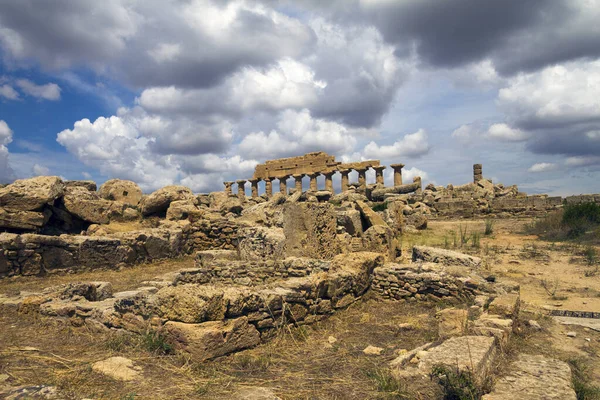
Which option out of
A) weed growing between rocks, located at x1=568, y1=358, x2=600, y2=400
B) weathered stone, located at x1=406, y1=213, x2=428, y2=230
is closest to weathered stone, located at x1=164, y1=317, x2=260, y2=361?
weed growing between rocks, located at x1=568, y1=358, x2=600, y2=400

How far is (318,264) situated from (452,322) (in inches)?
106

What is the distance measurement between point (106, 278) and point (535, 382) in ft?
29.3

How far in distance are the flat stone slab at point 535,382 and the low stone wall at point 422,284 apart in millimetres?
2685

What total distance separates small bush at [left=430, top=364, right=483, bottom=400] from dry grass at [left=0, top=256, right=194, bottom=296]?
266 inches

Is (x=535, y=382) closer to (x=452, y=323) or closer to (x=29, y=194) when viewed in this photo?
(x=452, y=323)

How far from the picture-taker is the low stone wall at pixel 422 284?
6.58 m

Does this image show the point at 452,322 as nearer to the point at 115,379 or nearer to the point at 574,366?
the point at 574,366

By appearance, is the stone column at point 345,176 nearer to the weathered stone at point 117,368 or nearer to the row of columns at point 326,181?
the row of columns at point 326,181

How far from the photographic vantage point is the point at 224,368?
374 cm

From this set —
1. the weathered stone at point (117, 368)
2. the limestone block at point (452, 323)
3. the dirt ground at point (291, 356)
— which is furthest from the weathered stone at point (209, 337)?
the limestone block at point (452, 323)

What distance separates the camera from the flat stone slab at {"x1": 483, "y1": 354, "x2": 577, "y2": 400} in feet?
10.0

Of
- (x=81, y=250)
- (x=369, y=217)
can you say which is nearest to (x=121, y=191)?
(x=81, y=250)

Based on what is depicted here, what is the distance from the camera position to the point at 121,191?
1569 centimetres

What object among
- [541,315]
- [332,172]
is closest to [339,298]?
[541,315]
